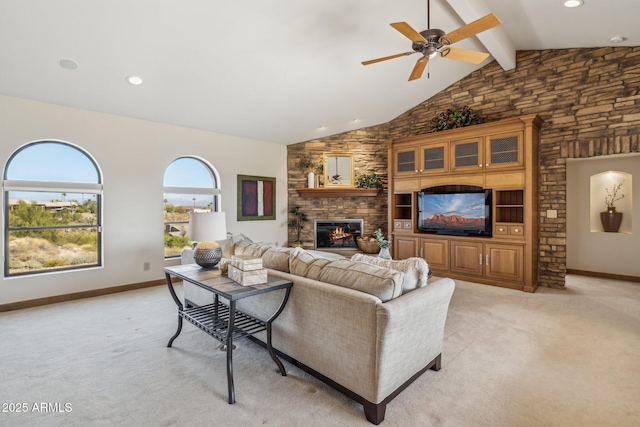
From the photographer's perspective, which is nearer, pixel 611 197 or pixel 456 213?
pixel 456 213

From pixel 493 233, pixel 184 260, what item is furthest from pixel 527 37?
pixel 184 260

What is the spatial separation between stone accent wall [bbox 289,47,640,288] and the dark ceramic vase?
1568 mm

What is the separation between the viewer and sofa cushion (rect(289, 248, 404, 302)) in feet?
6.47

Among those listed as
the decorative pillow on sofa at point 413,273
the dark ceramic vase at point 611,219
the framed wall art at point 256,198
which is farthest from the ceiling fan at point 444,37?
the dark ceramic vase at point 611,219

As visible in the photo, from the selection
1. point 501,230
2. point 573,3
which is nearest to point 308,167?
point 501,230

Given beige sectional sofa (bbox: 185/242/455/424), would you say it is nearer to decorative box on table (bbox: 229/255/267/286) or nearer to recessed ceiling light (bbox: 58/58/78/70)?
decorative box on table (bbox: 229/255/267/286)

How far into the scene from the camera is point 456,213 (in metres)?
5.31

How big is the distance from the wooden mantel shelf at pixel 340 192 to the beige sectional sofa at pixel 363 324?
13.4ft

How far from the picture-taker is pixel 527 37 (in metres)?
4.48

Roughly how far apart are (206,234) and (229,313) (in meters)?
0.83

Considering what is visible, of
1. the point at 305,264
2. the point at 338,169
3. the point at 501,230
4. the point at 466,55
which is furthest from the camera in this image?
the point at 338,169

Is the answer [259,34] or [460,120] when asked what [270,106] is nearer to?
[259,34]

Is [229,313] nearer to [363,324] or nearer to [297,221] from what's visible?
[363,324]

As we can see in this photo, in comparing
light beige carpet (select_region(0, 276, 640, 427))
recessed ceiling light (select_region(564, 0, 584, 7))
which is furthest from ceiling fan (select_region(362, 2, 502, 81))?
light beige carpet (select_region(0, 276, 640, 427))
